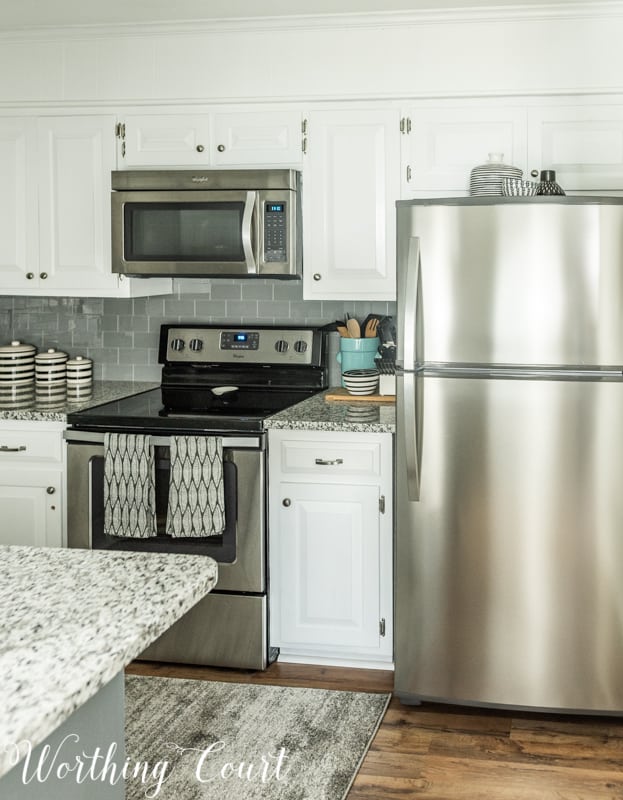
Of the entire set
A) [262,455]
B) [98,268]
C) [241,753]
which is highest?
[98,268]

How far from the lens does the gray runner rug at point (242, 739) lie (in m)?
2.71

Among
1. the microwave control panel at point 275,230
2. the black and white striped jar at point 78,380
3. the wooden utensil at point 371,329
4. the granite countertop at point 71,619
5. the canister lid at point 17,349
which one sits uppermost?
the microwave control panel at point 275,230

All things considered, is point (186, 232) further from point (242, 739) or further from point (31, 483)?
point (242, 739)

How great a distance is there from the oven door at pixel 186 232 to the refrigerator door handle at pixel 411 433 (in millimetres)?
1000

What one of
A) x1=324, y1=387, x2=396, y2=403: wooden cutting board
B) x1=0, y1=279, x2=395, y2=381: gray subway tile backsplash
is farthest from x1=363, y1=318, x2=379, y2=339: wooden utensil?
x1=324, y1=387, x2=396, y2=403: wooden cutting board

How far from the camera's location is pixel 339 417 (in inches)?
138

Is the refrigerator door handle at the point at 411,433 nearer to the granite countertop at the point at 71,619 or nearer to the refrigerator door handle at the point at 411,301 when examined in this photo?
the refrigerator door handle at the point at 411,301

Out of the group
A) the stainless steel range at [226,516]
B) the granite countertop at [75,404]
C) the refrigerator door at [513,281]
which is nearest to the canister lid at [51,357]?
the granite countertop at [75,404]

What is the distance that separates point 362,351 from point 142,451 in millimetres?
1026

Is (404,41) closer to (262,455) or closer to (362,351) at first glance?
(362,351)

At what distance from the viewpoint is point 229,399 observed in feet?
13.1

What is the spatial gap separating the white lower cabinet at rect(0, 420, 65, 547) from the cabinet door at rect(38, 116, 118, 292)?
2.27ft

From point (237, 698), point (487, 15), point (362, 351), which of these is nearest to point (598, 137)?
point (487, 15)

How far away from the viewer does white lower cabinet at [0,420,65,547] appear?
11.9ft
